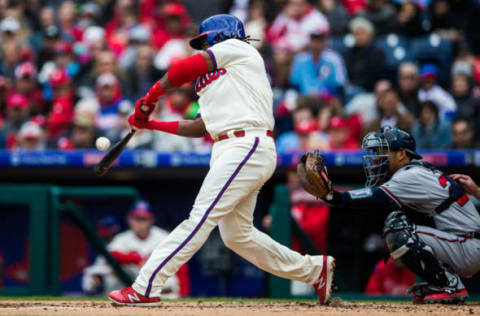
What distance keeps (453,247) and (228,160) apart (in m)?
1.47

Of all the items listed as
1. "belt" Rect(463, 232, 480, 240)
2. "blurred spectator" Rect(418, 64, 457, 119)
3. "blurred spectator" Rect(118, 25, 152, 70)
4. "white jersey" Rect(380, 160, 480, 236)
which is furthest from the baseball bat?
"blurred spectator" Rect(118, 25, 152, 70)

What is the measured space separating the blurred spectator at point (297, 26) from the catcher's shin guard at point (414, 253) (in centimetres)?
547

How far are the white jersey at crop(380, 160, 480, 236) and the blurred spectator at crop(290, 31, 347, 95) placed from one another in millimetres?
4442

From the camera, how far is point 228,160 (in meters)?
4.38

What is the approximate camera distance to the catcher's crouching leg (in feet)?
15.1

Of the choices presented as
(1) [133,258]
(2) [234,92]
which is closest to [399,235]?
(2) [234,92]

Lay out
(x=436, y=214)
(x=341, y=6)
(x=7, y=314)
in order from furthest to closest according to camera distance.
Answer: (x=341, y=6)
(x=436, y=214)
(x=7, y=314)

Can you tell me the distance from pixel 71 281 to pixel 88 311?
311 cm

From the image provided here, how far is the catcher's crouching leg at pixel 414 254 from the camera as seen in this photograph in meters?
4.60

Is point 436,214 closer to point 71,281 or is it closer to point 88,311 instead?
point 88,311

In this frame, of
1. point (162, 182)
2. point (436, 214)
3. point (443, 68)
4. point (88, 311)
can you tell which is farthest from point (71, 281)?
point (443, 68)

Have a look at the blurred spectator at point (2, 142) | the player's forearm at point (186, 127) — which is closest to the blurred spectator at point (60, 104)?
the blurred spectator at point (2, 142)

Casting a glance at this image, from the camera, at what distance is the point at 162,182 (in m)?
7.77

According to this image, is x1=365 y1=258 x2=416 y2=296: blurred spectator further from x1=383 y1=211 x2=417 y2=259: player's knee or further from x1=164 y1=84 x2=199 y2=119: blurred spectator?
x1=164 y1=84 x2=199 y2=119: blurred spectator
